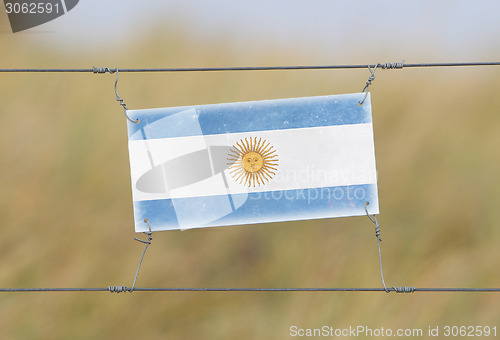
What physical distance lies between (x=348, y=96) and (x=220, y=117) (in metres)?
0.49

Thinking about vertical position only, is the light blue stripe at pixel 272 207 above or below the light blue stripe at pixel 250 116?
below

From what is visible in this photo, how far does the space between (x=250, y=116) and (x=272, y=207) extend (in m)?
0.35

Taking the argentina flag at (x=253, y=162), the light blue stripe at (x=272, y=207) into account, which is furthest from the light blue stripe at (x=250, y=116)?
the light blue stripe at (x=272, y=207)

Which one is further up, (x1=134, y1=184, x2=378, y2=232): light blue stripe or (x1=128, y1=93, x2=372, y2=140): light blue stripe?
(x1=128, y1=93, x2=372, y2=140): light blue stripe

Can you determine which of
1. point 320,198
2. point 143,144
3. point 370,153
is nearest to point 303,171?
point 320,198

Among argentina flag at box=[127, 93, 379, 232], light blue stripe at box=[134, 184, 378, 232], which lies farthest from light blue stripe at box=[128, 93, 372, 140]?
light blue stripe at box=[134, 184, 378, 232]

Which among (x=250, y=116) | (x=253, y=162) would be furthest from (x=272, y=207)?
(x=250, y=116)

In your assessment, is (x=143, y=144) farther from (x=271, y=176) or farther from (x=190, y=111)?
(x=271, y=176)

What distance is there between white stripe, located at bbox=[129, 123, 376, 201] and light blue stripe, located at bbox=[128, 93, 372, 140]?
0.08 feet

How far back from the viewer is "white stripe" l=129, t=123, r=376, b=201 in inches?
85.0

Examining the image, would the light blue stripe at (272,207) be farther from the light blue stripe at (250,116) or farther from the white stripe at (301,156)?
the light blue stripe at (250,116)

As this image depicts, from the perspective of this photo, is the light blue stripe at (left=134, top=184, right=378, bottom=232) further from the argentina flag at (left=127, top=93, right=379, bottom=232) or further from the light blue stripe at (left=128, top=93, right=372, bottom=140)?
the light blue stripe at (left=128, top=93, right=372, bottom=140)

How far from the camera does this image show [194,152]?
2184mm

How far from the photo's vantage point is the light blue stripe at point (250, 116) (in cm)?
217
